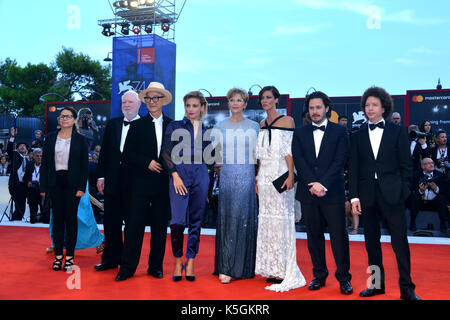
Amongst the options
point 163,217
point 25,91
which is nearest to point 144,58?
point 163,217

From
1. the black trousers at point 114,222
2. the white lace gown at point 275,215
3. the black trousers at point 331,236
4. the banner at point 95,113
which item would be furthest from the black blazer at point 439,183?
the banner at point 95,113

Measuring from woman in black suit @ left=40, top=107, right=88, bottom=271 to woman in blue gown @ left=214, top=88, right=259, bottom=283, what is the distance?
5.02ft

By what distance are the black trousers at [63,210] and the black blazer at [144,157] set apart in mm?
780

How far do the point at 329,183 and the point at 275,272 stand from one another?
98 centimetres

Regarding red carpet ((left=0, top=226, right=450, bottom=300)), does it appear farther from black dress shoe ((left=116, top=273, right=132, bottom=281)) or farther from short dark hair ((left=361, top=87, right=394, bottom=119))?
short dark hair ((left=361, top=87, right=394, bottom=119))

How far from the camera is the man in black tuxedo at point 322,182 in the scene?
12.9ft

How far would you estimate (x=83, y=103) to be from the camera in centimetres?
1928

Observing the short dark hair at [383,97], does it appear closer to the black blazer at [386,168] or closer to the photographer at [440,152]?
the black blazer at [386,168]

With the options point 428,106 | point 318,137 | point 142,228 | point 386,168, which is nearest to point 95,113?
point 428,106

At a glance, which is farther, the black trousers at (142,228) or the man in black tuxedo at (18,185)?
the man in black tuxedo at (18,185)

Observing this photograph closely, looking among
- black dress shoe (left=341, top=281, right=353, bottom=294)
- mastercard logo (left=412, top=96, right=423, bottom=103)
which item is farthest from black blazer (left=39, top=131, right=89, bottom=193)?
mastercard logo (left=412, top=96, right=423, bottom=103)

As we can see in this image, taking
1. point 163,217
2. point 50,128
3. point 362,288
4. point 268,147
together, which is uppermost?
point 50,128

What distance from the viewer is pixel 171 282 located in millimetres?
4266
